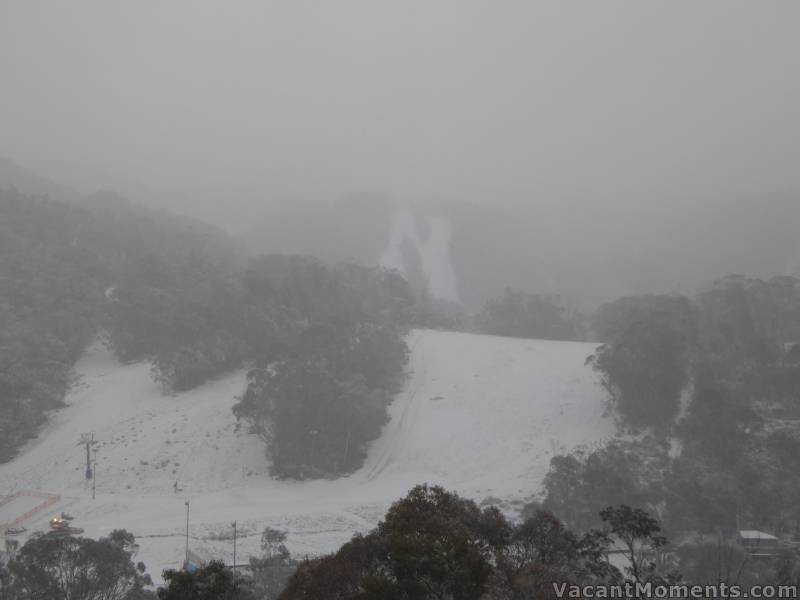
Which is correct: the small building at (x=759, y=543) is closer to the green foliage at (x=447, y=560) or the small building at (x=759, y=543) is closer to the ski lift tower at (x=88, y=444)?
the green foliage at (x=447, y=560)

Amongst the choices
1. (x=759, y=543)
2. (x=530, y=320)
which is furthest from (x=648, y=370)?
(x=530, y=320)

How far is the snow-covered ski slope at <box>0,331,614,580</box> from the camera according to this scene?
30.6 meters

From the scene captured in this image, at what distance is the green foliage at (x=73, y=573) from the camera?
56.7 feet

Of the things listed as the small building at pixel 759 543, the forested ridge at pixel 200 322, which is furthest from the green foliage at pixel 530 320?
the small building at pixel 759 543

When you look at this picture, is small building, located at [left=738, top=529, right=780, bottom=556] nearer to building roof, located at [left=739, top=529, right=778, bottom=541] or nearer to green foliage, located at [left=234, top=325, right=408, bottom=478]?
building roof, located at [left=739, top=529, right=778, bottom=541]

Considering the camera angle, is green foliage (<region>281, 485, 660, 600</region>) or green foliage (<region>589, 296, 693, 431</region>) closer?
green foliage (<region>281, 485, 660, 600</region>)

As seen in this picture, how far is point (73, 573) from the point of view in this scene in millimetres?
17797

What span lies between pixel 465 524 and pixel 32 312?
52.4 meters

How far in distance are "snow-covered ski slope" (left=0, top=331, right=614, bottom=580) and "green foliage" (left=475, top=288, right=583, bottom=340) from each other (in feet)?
46.0

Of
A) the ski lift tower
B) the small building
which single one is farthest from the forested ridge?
the small building

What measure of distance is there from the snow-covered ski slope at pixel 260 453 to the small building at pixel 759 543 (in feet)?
37.5

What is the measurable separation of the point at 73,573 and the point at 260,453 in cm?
2234

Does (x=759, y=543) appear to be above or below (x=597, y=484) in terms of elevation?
below

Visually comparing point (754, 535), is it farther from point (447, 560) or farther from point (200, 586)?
point (200, 586)
